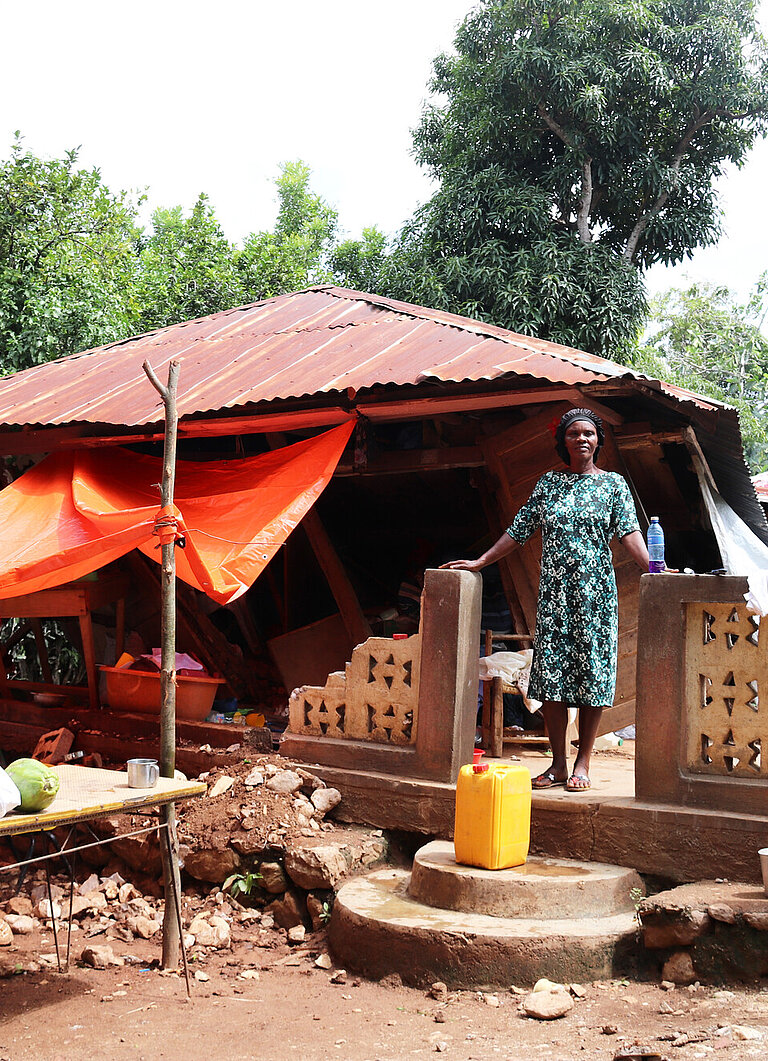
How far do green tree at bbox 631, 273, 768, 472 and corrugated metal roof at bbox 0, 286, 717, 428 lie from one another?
1398 cm

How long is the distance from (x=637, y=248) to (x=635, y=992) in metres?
15.9

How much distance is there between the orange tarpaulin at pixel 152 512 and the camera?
5285 millimetres

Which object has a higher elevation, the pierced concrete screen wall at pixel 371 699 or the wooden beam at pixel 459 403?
the wooden beam at pixel 459 403

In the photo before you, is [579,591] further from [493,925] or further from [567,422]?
[493,925]

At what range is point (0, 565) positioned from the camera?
548cm

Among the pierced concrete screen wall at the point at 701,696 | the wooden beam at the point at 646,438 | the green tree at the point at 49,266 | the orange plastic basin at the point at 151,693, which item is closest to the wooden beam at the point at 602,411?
the wooden beam at the point at 646,438

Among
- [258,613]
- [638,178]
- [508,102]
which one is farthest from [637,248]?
[258,613]

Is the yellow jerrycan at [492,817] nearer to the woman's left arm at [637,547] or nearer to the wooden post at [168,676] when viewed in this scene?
the woman's left arm at [637,547]

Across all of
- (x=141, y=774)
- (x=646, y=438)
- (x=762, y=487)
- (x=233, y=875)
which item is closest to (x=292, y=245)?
(x=762, y=487)

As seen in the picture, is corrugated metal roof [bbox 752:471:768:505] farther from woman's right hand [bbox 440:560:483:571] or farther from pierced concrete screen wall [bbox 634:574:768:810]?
pierced concrete screen wall [bbox 634:574:768:810]

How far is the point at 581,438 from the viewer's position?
5.09m

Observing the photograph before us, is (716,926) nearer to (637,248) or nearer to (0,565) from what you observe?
(0,565)

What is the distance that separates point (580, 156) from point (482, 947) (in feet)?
50.5

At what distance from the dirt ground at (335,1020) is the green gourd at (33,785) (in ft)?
3.38
